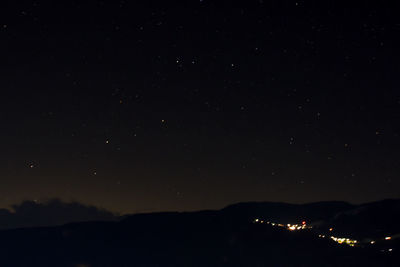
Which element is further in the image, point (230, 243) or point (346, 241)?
point (230, 243)

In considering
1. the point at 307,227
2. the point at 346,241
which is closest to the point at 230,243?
the point at 307,227

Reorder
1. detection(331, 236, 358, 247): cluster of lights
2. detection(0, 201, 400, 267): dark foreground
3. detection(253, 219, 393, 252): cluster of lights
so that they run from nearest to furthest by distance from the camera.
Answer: detection(253, 219, 393, 252): cluster of lights → detection(331, 236, 358, 247): cluster of lights → detection(0, 201, 400, 267): dark foreground

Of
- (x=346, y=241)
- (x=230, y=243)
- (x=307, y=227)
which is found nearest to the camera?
(x=346, y=241)

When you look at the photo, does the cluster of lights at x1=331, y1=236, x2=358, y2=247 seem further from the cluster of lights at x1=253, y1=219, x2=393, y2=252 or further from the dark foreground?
the dark foreground

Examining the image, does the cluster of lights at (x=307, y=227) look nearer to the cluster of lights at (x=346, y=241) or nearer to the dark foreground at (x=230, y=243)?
the cluster of lights at (x=346, y=241)

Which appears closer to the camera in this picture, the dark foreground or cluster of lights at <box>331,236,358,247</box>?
cluster of lights at <box>331,236,358,247</box>

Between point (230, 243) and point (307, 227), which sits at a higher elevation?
point (307, 227)

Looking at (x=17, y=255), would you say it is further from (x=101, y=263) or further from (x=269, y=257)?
(x=269, y=257)

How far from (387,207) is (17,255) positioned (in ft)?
471

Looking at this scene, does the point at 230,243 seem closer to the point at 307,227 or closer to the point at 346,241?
the point at 307,227

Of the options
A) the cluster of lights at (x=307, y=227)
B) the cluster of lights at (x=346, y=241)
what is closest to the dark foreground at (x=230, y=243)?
the cluster of lights at (x=346, y=241)

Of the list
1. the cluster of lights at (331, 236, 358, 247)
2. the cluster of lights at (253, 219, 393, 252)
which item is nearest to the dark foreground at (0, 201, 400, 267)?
the cluster of lights at (331, 236, 358, 247)

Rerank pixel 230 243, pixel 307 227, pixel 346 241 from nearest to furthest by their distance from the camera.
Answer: pixel 346 241, pixel 307 227, pixel 230 243

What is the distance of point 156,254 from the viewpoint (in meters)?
179
